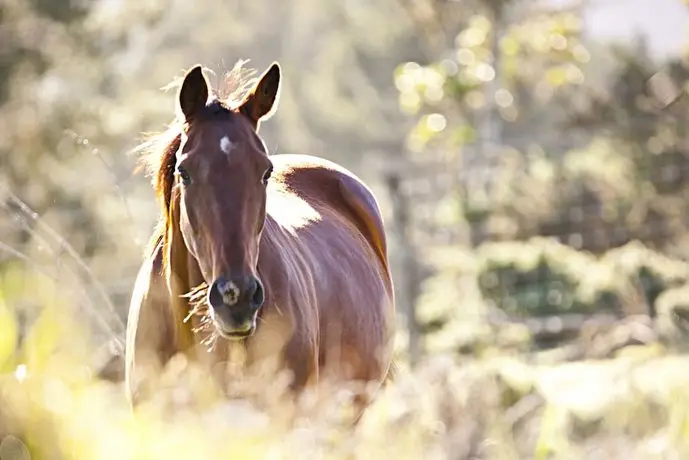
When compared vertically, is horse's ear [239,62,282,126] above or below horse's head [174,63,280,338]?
above

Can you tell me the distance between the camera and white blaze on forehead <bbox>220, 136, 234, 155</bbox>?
3957 millimetres

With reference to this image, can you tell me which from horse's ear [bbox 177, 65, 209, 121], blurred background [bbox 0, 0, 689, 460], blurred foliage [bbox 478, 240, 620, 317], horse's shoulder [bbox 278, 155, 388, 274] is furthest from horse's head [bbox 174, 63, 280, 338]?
blurred foliage [bbox 478, 240, 620, 317]

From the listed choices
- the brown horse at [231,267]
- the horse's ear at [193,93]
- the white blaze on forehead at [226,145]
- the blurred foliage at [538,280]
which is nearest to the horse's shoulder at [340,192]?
the brown horse at [231,267]

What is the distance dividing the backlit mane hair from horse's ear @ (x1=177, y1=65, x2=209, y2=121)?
33 millimetres

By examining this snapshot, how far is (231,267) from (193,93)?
749mm

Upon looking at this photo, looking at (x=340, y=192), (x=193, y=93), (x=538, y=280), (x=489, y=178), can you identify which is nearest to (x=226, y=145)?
(x=193, y=93)

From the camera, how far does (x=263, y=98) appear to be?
4.33 m

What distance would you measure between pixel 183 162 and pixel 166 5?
34.3 feet

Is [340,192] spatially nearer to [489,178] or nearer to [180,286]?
[180,286]

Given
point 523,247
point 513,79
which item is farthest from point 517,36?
point 523,247

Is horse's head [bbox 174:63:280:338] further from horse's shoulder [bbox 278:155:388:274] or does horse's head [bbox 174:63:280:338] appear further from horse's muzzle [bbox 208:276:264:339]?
horse's shoulder [bbox 278:155:388:274]

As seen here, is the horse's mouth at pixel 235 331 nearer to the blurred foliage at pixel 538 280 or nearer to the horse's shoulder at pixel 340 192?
the horse's shoulder at pixel 340 192

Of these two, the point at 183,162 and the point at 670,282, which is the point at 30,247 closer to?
the point at 670,282

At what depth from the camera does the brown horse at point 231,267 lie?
12.6 ft
